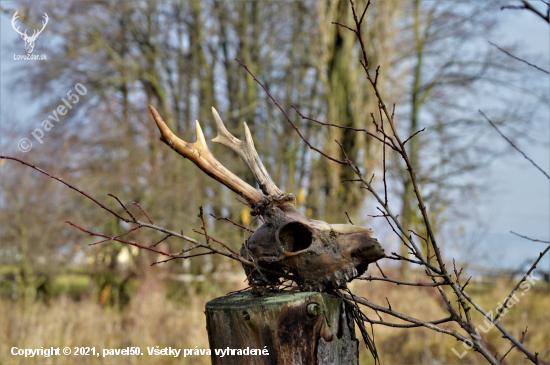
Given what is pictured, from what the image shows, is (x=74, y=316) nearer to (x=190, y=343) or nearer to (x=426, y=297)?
(x=190, y=343)

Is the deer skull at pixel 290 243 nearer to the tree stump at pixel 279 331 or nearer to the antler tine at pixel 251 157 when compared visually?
the antler tine at pixel 251 157

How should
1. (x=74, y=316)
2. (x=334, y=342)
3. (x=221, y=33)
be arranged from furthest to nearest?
1. (x=221, y=33)
2. (x=74, y=316)
3. (x=334, y=342)

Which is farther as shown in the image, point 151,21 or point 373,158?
point 151,21

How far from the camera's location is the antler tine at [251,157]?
2.21 metres

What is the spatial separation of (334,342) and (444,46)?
1422cm

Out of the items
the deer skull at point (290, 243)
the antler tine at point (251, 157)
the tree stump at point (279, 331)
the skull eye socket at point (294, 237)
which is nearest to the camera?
the tree stump at point (279, 331)

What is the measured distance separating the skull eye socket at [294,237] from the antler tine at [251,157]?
0.57 ft

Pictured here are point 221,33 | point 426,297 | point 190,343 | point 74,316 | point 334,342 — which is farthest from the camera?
point 221,33

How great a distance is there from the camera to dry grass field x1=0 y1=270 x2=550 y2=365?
5.86 m

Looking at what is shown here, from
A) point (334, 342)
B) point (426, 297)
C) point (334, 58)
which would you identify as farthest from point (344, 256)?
point (334, 58)

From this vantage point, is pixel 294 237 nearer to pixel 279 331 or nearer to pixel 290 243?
pixel 290 243

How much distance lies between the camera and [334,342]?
1.91m

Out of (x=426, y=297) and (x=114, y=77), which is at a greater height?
(x=114, y=77)

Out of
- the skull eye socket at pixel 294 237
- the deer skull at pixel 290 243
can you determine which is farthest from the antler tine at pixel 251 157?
the skull eye socket at pixel 294 237
